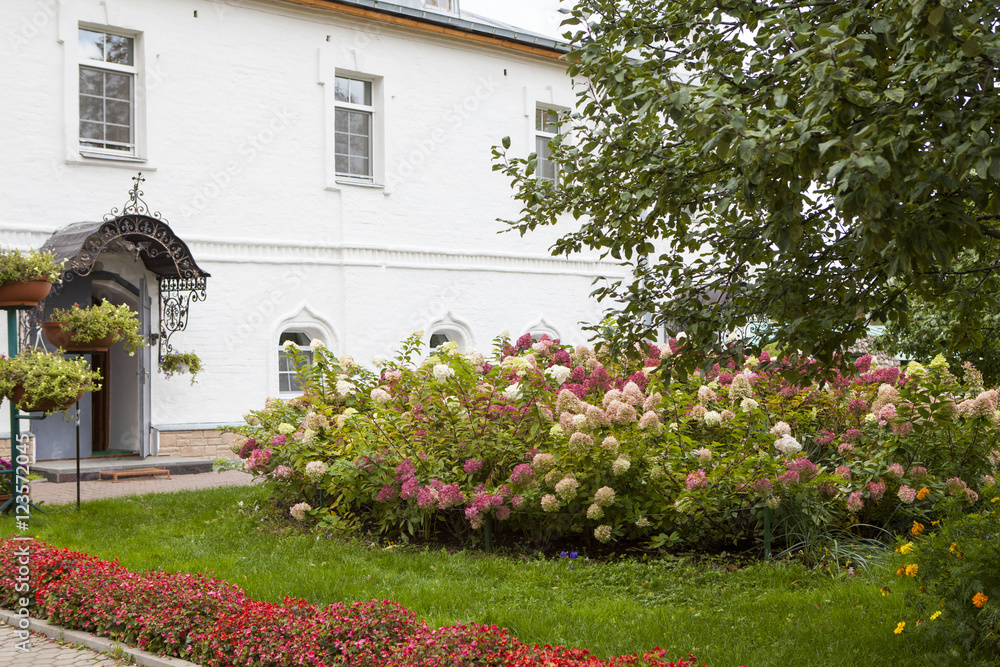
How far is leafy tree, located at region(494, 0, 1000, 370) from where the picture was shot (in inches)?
112

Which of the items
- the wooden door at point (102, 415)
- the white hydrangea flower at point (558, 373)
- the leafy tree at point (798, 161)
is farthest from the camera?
the wooden door at point (102, 415)

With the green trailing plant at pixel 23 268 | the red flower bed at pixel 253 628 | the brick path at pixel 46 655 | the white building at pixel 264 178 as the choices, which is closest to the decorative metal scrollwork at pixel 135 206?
the white building at pixel 264 178

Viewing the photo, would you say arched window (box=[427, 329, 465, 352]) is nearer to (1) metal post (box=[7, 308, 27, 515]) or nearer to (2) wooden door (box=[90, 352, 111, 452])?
(2) wooden door (box=[90, 352, 111, 452])

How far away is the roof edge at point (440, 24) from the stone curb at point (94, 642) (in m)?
12.2

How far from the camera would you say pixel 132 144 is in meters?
14.5

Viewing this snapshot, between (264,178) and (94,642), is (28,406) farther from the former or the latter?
(264,178)

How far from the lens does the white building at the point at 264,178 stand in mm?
13672

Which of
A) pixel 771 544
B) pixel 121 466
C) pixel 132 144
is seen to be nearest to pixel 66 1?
pixel 132 144

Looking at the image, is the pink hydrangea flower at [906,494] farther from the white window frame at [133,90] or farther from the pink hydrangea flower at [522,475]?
the white window frame at [133,90]

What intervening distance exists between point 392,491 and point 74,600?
252 cm

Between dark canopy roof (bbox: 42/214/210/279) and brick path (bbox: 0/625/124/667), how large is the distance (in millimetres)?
7857

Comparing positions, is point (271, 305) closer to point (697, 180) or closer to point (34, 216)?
point (34, 216)

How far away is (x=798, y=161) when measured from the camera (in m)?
3.02

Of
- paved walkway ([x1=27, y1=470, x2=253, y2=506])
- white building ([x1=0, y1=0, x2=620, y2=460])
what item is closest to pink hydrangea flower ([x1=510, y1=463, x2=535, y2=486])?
paved walkway ([x1=27, y1=470, x2=253, y2=506])
